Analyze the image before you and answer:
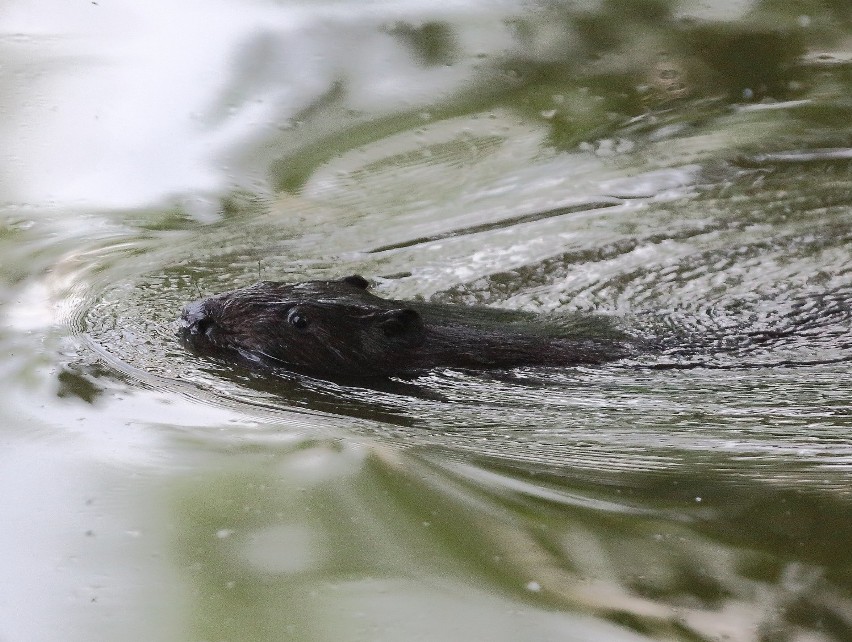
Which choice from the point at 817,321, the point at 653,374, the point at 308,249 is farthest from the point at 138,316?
the point at 817,321

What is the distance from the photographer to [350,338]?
5.25 m

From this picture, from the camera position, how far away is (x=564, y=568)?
3.42 metres

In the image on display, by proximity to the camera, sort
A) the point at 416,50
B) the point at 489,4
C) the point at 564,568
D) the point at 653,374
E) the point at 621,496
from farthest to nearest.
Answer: the point at 489,4 → the point at 416,50 → the point at 653,374 → the point at 621,496 → the point at 564,568

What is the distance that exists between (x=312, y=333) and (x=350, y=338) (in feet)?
0.63

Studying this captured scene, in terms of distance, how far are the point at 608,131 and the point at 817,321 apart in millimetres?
3042

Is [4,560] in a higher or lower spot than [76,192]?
lower

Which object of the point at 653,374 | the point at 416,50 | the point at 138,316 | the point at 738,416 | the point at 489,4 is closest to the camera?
the point at 738,416

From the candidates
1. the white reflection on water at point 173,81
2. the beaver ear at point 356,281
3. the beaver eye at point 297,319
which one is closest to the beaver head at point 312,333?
the beaver eye at point 297,319

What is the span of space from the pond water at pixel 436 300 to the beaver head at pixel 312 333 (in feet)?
0.46

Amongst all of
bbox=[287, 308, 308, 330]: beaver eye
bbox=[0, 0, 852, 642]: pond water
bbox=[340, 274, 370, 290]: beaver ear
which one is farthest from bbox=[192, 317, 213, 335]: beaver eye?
bbox=[340, 274, 370, 290]: beaver ear

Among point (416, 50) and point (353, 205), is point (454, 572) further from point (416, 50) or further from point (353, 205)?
point (416, 50)

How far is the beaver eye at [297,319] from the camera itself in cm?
518

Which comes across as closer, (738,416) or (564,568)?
(564,568)

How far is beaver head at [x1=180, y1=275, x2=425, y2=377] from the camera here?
5.20 metres
